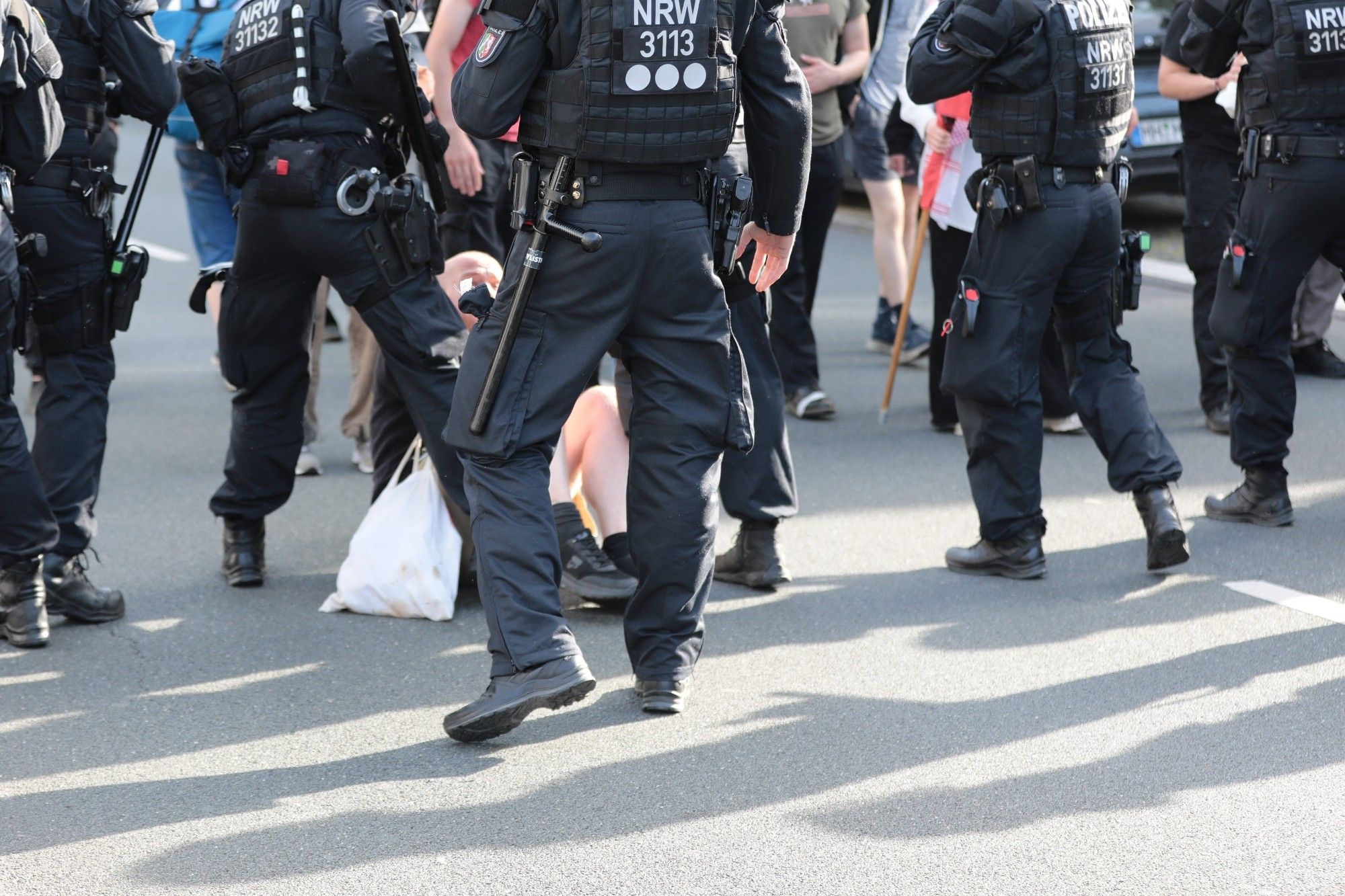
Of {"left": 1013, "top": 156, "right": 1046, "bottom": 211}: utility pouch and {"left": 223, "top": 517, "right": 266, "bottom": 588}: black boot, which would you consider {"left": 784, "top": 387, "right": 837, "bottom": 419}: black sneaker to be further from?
{"left": 223, "top": 517, "right": 266, "bottom": 588}: black boot

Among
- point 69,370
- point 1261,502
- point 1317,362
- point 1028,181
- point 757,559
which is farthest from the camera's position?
point 1317,362

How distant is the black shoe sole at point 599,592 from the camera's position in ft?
14.6

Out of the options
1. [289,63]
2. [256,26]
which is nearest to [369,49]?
[289,63]

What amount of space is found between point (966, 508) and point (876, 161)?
2.81m

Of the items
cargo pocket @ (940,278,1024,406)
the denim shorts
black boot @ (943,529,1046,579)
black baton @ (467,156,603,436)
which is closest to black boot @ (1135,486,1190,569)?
black boot @ (943,529,1046,579)

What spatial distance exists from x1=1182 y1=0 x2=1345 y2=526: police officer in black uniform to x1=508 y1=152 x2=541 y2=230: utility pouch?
8.32 ft

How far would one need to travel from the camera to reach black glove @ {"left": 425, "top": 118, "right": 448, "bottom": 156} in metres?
4.45

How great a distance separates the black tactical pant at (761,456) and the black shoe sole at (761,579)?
15 cm

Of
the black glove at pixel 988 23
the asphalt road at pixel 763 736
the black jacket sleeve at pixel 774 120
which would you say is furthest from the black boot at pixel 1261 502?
the black jacket sleeve at pixel 774 120

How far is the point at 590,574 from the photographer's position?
14.8 feet

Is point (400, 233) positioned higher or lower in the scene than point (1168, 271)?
higher

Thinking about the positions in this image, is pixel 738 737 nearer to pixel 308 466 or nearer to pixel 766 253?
pixel 766 253

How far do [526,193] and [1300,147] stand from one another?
2.64 meters

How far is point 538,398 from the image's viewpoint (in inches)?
136
